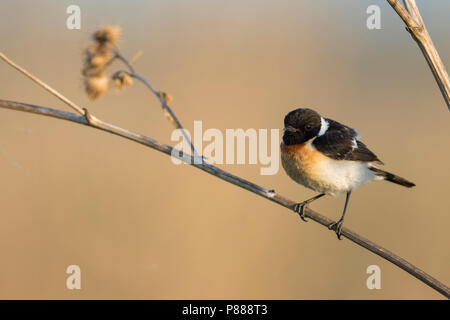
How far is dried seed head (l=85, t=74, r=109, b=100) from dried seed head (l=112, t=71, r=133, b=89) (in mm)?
116

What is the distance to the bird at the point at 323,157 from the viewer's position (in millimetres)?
3244

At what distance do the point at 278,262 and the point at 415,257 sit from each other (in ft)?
5.29

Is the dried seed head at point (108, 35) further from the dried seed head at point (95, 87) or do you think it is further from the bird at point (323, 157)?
the bird at point (323, 157)

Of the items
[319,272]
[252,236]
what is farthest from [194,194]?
[319,272]

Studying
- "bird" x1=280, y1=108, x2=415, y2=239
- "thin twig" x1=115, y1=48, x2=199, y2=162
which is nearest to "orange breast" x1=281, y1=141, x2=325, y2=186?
"bird" x1=280, y1=108, x2=415, y2=239

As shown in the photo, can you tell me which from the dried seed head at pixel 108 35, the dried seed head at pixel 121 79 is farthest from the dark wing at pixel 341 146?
the dried seed head at pixel 108 35

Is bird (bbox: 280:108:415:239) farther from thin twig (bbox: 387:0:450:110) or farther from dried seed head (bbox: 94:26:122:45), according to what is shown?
thin twig (bbox: 387:0:450:110)

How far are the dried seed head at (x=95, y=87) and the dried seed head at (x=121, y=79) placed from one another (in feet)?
0.38

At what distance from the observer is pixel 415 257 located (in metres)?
5.87

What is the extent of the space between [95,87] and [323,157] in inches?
60.6

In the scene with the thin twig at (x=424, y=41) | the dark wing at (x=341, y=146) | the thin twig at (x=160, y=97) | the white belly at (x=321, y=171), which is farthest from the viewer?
the dark wing at (x=341, y=146)

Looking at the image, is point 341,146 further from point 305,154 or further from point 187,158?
point 187,158

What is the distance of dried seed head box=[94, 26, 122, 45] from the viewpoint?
9.13ft

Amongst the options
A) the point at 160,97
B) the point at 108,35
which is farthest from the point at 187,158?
the point at 108,35
